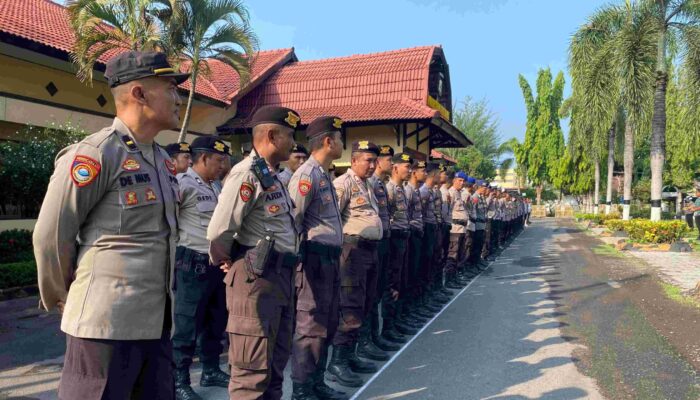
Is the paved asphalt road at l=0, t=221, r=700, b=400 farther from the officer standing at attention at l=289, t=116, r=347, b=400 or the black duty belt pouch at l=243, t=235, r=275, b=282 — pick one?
the black duty belt pouch at l=243, t=235, r=275, b=282

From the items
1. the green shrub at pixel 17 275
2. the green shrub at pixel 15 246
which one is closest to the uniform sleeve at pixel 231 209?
the green shrub at pixel 17 275

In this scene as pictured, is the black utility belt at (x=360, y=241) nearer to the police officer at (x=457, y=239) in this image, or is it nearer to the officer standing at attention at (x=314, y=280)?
the officer standing at attention at (x=314, y=280)

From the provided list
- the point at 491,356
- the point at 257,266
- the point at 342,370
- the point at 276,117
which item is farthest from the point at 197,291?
the point at 491,356

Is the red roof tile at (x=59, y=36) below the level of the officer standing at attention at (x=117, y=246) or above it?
above

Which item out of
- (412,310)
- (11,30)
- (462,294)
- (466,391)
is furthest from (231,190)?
(11,30)

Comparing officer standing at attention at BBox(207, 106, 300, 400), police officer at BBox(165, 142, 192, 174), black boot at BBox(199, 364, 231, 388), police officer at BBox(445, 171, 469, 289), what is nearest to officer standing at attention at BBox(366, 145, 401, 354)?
black boot at BBox(199, 364, 231, 388)

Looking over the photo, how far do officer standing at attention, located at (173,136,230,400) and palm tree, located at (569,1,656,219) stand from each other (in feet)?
49.0

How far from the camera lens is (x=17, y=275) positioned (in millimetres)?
7707

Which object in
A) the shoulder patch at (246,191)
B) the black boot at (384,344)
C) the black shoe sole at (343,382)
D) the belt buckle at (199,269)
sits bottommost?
the black shoe sole at (343,382)

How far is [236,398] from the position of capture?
2822mm

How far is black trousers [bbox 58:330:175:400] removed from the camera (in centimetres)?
189

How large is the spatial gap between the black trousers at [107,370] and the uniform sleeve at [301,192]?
67.3 inches

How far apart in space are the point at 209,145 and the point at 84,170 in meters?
2.77

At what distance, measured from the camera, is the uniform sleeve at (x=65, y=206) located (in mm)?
1866
